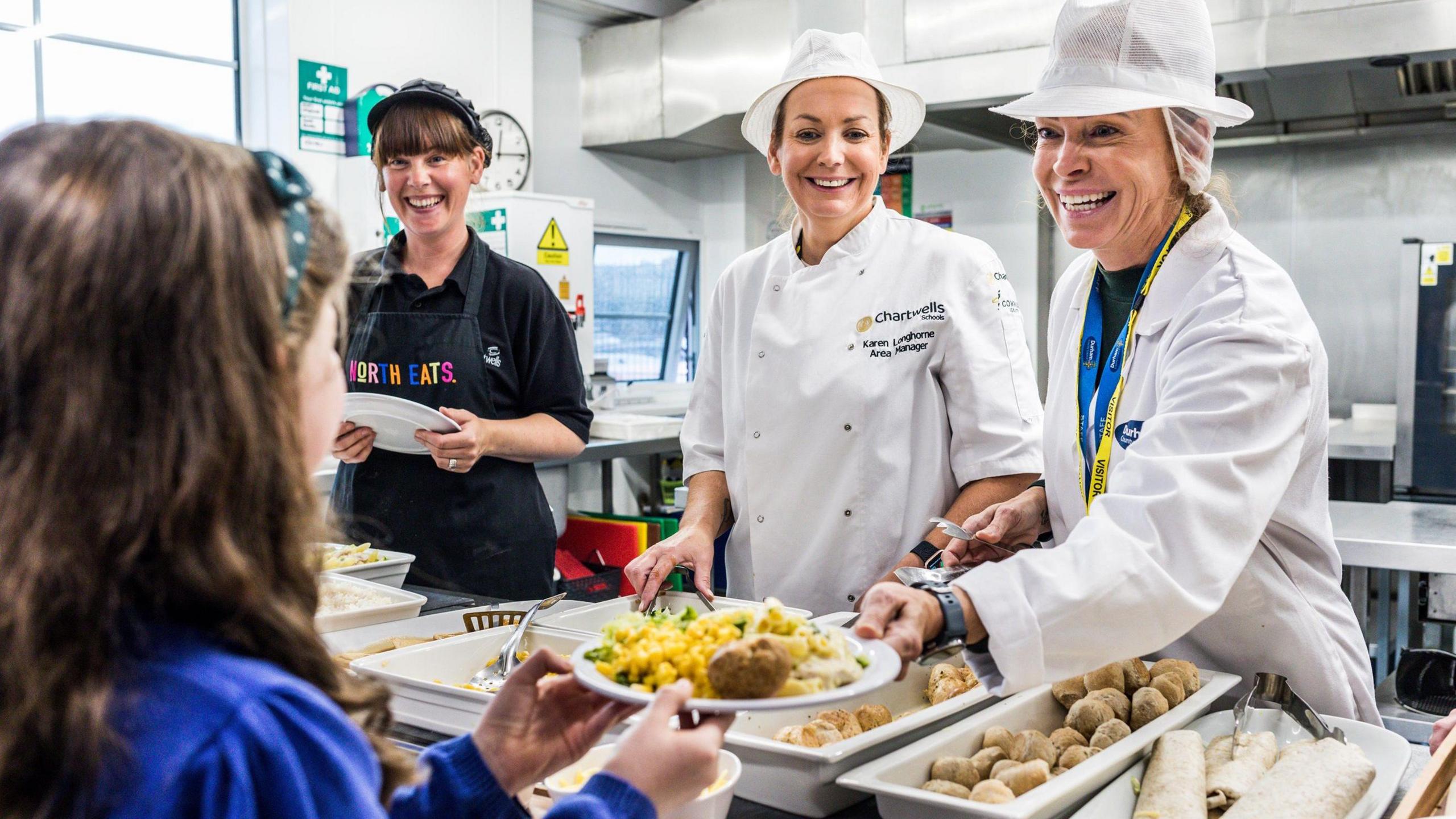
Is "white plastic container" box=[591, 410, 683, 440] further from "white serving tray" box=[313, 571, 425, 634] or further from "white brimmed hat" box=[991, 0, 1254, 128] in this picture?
"white brimmed hat" box=[991, 0, 1254, 128]

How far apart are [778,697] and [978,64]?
12.9 feet

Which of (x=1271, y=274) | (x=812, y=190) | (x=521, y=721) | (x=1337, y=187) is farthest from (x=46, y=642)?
(x=1337, y=187)

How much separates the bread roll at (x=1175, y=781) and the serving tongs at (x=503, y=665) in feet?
2.65

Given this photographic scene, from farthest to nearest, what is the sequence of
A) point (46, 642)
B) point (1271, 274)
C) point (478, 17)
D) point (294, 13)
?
point (478, 17) < point (294, 13) < point (1271, 274) < point (46, 642)

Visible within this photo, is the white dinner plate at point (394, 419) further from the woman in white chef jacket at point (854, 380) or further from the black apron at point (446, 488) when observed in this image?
Answer: the woman in white chef jacket at point (854, 380)

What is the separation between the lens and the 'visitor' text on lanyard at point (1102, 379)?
5.19ft

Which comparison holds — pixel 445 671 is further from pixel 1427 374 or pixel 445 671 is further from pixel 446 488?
pixel 1427 374

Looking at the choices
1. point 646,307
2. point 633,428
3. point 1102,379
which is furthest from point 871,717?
point 646,307

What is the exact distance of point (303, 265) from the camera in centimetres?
76

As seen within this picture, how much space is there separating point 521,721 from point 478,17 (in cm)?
555

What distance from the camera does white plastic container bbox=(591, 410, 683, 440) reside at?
5305 mm

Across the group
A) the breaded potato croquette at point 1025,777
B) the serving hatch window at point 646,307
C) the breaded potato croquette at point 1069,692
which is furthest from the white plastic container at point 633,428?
the breaded potato croquette at point 1025,777

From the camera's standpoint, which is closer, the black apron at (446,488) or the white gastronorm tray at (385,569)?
the white gastronorm tray at (385,569)

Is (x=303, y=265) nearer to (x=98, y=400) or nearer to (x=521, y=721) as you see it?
(x=98, y=400)
